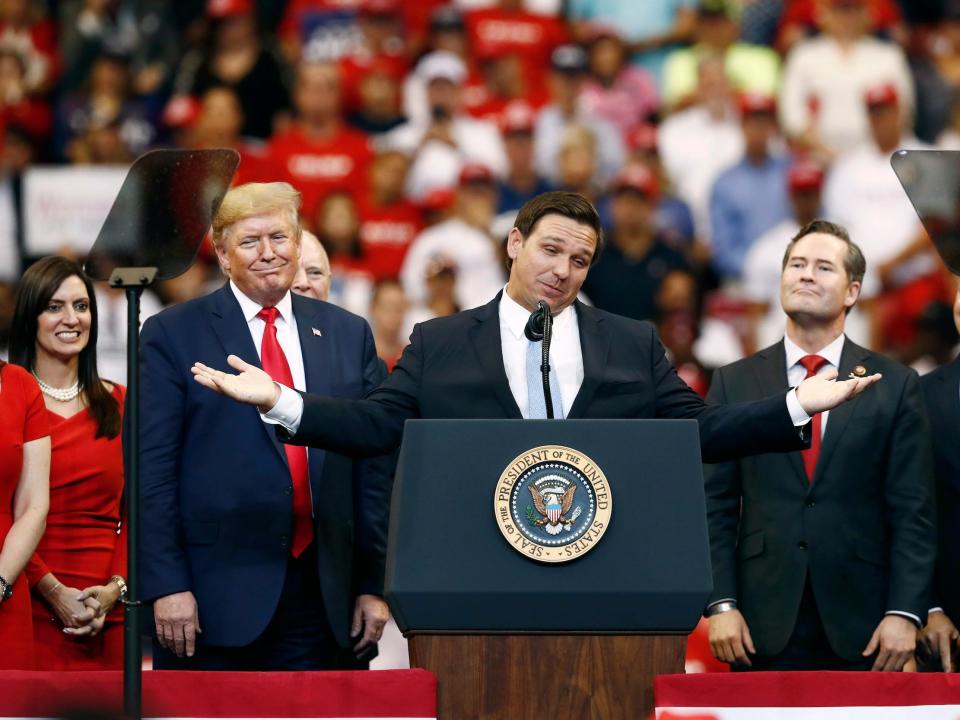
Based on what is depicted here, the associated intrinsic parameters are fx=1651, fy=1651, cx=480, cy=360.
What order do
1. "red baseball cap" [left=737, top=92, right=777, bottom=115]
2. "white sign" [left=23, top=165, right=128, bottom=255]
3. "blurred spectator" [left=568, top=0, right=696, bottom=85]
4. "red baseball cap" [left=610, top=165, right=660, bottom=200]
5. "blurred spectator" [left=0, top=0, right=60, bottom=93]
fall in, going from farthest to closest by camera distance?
"blurred spectator" [left=0, top=0, right=60, bottom=93]
"blurred spectator" [left=568, top=0, right=696, bottom=85]
"red baseball cap" [left=737, top=92, right=777, bottom=115]
"white sign" [left=23, top=165, right=128, bottom=255]
"red baseball cap" [left=610, top=165, right=660, bottom=200]

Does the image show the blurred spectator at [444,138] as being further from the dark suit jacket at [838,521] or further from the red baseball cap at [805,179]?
the dark suit jacket at [838,521]

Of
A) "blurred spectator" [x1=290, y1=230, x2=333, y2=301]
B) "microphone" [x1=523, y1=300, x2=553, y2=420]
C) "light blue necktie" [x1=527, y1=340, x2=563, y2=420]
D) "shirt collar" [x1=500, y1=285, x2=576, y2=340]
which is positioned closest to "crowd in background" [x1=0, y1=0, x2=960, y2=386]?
"blurred spectator" [x1=290, y1=230, x2=333, y2=301]

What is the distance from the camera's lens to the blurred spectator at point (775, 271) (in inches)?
317

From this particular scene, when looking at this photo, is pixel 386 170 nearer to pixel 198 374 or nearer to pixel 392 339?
pixel 392 339

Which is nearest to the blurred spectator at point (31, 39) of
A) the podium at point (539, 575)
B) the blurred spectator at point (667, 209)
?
the blurred spectator at point (667, 209)

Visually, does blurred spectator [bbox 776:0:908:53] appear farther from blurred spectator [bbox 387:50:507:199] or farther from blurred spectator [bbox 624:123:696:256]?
blurred spectator [bbox 387:50:507:199]

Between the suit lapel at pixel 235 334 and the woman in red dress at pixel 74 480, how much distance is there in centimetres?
53

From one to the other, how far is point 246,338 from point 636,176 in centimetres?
467

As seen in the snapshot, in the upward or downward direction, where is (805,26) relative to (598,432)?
upward

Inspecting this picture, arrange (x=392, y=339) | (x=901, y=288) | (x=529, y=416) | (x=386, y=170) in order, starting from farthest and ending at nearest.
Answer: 1. (x=386, y=170)
2. (x=901, y=288)
3. (x=392, y=339)
4. (x=529, y=416)

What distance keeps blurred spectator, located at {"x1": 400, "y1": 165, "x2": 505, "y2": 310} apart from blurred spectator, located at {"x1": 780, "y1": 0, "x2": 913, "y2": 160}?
6.10 feet

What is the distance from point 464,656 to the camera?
2.99 meters

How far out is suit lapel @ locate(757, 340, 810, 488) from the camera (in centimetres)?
407

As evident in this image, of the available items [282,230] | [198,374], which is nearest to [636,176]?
[282,230]
